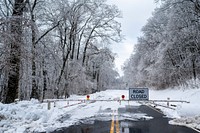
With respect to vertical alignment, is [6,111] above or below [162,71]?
below

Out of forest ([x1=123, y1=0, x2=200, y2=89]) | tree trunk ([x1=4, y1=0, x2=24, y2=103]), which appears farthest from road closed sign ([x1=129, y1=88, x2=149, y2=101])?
tree trunk ([x1=4, y1=0, x2=24, y2=103])

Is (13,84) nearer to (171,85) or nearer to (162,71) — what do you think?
(162,71)

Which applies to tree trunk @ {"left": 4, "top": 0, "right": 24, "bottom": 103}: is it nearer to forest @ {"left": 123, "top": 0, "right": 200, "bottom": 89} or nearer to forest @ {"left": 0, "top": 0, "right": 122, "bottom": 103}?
forest @ {"left": 0, "top": 0, "right": 122, "bottom": 103}

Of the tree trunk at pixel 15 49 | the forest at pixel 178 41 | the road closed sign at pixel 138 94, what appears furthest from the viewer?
the forest at pixel 178 41

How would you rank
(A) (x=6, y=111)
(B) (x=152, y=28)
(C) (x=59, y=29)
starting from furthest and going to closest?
(B) (x=152, y=28), (C) (x=59, y=29), (A) (x=6, y=111)

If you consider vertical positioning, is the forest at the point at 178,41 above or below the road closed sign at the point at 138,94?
above

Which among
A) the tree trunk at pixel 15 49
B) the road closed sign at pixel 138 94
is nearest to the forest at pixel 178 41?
the road closed sign at pixel 138 94

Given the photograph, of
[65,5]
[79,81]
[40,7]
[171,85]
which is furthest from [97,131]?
[171,85]

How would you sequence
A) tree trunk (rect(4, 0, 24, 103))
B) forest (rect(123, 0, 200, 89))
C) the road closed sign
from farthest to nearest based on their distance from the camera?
forest (rect(123, 0, 200, 89)) < the road closed sign < tree trunk (rect(4, 0, 24, 103))

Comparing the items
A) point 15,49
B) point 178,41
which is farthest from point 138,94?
point 15,49

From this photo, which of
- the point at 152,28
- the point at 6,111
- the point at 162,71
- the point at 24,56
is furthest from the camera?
the point at 152,28

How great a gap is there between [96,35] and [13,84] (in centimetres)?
2380

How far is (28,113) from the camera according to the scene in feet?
39.5

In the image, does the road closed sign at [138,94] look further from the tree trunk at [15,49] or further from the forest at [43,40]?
the tree trunk at [15,49]
